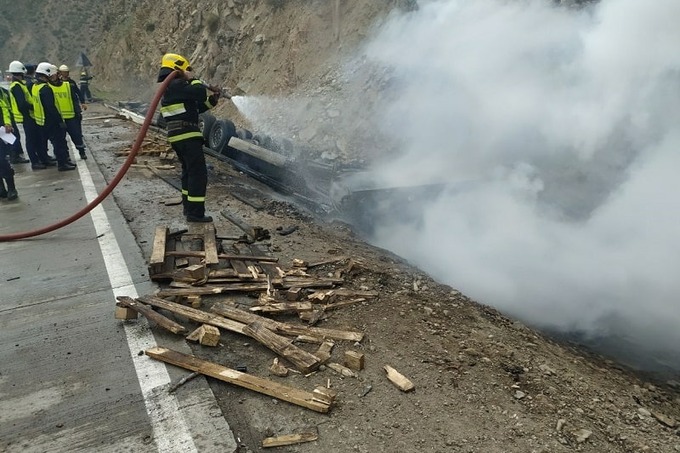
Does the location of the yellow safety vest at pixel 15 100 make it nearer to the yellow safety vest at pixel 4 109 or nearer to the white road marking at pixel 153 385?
the yellow safety vest at pixel 4 109

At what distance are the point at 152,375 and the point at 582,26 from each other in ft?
24.8

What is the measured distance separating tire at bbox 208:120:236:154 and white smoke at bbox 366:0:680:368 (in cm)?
306

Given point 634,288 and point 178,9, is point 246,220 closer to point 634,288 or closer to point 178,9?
point 634,288

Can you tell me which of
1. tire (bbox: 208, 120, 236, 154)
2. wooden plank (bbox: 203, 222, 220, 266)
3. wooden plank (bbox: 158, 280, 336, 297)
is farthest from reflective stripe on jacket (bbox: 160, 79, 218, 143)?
tire (bbox: 208, 120, 236, 154)

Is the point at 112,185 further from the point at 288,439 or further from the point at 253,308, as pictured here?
the point at 288,439

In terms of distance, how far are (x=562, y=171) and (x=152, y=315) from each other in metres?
6.41

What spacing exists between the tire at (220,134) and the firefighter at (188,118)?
3.88 m

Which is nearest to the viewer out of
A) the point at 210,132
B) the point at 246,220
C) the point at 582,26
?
the point at 246,220

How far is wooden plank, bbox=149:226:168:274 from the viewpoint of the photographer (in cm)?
423

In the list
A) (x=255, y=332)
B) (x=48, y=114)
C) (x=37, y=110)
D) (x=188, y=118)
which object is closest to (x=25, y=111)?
(x=37, y=110)

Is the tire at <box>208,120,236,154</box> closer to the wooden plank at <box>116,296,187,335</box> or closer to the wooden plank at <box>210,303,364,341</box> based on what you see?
the wooden plank at <box>116,296,187,335</box>

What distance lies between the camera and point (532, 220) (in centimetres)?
694

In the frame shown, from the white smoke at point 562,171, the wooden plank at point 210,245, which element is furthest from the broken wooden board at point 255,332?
the white smoke at point 562,171

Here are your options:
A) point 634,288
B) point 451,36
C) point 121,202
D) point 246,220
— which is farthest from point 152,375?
point 451,36
